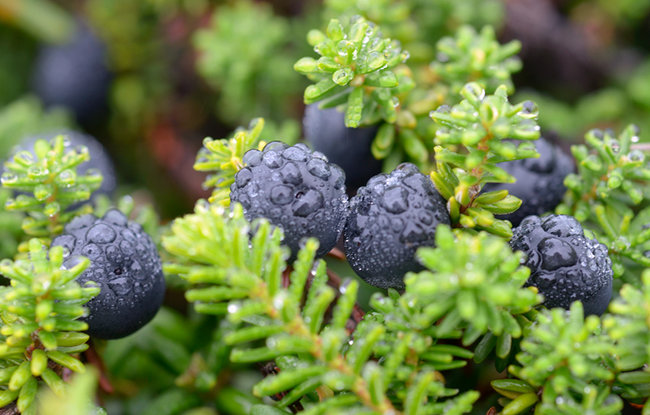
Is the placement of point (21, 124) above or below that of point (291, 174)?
below

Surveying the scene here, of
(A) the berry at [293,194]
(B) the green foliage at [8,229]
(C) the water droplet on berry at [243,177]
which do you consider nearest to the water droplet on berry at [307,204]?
(A) the berry at [293,194]

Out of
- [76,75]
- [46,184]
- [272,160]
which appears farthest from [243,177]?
[76,75]

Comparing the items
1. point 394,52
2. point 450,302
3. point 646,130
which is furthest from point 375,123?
point 646,130

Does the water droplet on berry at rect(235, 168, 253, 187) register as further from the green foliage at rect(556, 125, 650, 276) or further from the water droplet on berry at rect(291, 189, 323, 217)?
the green foliage at rect(556, 125, 650, 276)

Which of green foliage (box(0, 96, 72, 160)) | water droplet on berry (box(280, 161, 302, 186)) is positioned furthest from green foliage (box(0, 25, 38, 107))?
water droplet on berry (box(280, 161, 302, 186))

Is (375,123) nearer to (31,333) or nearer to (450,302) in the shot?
(450,302)

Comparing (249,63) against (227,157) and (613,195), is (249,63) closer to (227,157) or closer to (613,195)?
(227,157)
